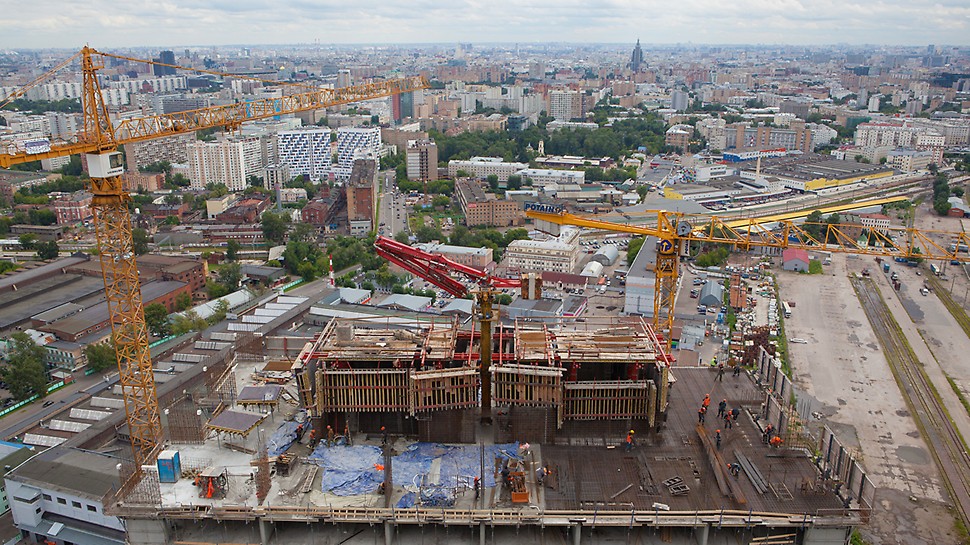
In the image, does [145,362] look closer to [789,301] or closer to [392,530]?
[392,530]

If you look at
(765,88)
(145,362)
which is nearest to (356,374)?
(145,362)

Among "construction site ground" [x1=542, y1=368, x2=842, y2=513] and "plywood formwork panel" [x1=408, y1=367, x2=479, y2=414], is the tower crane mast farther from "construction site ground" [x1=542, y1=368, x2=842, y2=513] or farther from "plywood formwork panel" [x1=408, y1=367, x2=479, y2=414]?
"construction site ground" [x1=542, y1=368, x2=842, y2=513]

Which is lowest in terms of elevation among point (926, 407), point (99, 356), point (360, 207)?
point (926, 407)

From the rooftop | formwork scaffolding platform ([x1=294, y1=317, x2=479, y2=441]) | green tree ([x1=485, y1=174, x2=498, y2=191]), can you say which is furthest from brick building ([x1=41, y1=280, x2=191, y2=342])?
green tree ([x1=485, y1=174, x2=498, y2=191])

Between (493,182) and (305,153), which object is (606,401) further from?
(305,153)

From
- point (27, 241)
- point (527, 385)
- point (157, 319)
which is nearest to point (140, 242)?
point (27, 241)

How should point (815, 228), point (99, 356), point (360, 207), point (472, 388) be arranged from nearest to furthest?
point (472, 388)
point (99, 356)
point (360, 207)
point (815, 228)
